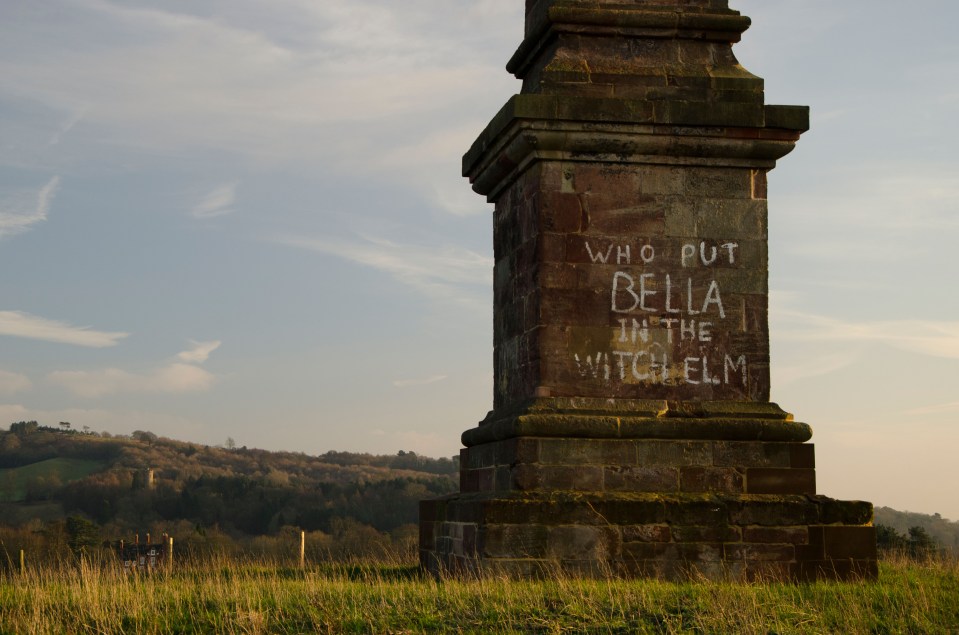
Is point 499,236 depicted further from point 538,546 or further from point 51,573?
point 51,573

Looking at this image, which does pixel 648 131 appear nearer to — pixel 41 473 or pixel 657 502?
pixel 657 502

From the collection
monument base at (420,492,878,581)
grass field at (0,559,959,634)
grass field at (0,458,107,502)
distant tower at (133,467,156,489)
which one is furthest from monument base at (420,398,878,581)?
grass field at (0,458,107,502)

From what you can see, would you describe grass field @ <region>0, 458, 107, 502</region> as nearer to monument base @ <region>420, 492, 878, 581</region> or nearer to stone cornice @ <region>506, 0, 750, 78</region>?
stone cornice @ <region>506, 0, 750, 78</region>

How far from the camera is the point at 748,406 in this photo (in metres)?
12.3

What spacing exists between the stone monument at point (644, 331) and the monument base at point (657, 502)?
2 cm

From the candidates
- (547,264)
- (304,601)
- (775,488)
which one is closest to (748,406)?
(775,488)

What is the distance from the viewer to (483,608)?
30.0 ft

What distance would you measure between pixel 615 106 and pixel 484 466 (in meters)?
3.84

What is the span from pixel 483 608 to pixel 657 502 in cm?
285

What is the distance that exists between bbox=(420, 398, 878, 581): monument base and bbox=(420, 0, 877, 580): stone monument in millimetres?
19

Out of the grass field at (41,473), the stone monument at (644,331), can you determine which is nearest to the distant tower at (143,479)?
the grass field at (41,473)

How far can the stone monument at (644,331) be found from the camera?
11530mm

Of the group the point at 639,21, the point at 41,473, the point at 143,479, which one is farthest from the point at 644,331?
the point at 41,473

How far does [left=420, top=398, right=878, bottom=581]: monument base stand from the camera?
1129 centimetres
